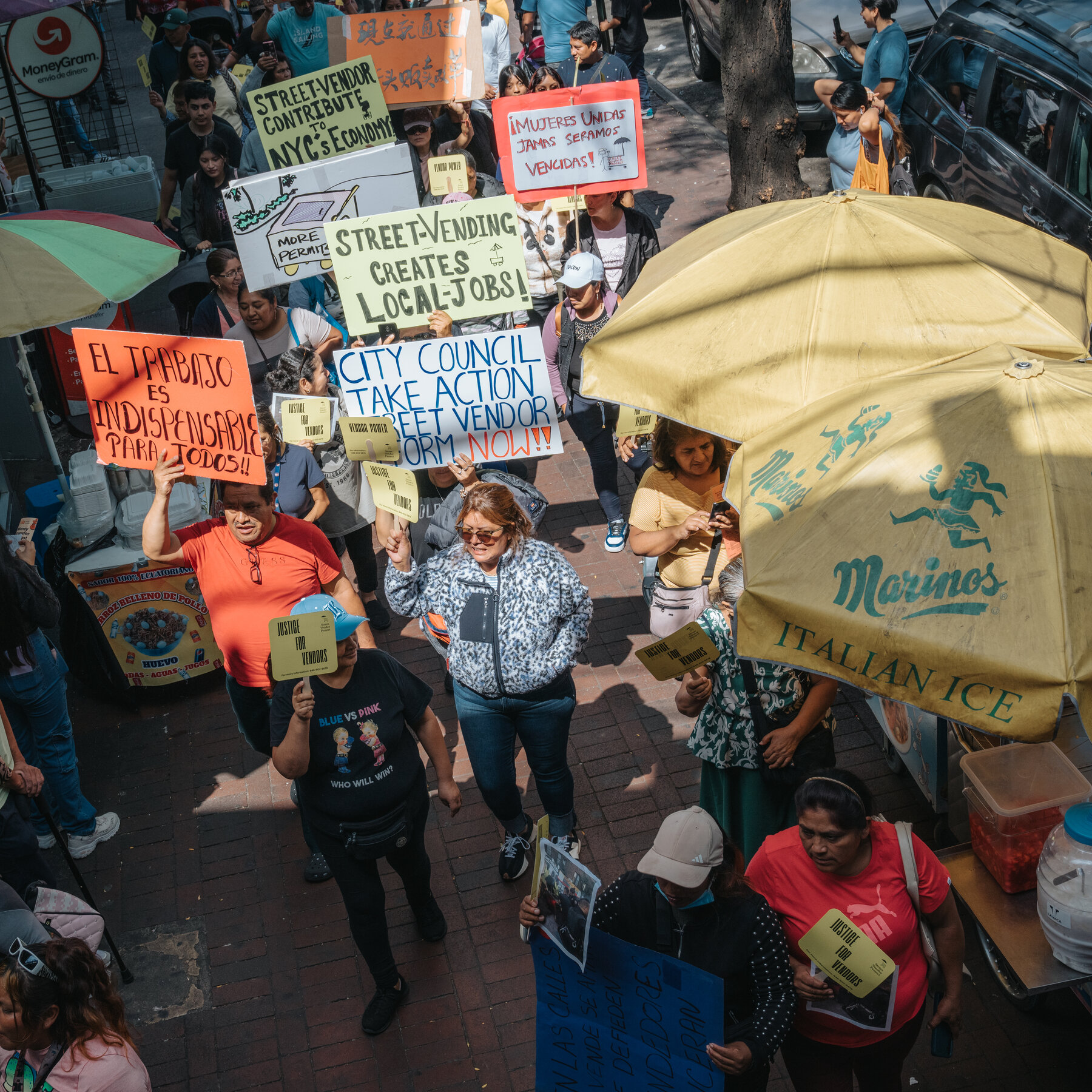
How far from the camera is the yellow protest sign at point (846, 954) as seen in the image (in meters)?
3.32

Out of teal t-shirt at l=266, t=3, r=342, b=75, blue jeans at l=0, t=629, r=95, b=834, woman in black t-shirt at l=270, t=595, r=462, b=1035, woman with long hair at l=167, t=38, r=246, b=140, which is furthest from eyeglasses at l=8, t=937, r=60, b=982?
teal t-shirt at l=266, t=3, r=342, b=75

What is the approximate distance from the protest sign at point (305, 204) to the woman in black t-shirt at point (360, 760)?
3336mm

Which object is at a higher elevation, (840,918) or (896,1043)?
(840,918)

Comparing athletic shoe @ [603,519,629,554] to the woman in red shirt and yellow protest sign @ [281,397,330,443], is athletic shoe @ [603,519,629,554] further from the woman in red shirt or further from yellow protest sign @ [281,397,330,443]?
the woman in red shirt

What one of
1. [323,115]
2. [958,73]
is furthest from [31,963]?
[958,73]

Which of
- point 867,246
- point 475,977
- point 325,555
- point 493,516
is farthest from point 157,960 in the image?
point 867,246

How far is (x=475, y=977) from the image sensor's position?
492 cm

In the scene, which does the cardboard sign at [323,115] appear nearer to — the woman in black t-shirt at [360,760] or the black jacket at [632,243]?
the black jacket at [632,243]

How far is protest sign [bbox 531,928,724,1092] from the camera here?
335 cm

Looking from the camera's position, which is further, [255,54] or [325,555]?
[255,54]

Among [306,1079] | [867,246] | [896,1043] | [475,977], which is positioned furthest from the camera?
[475,977]

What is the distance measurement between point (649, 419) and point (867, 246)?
1461 millimetres

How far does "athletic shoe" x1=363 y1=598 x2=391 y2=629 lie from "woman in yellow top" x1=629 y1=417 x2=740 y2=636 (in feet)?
7.84

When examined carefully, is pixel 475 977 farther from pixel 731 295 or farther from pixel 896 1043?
pixel 731 295
